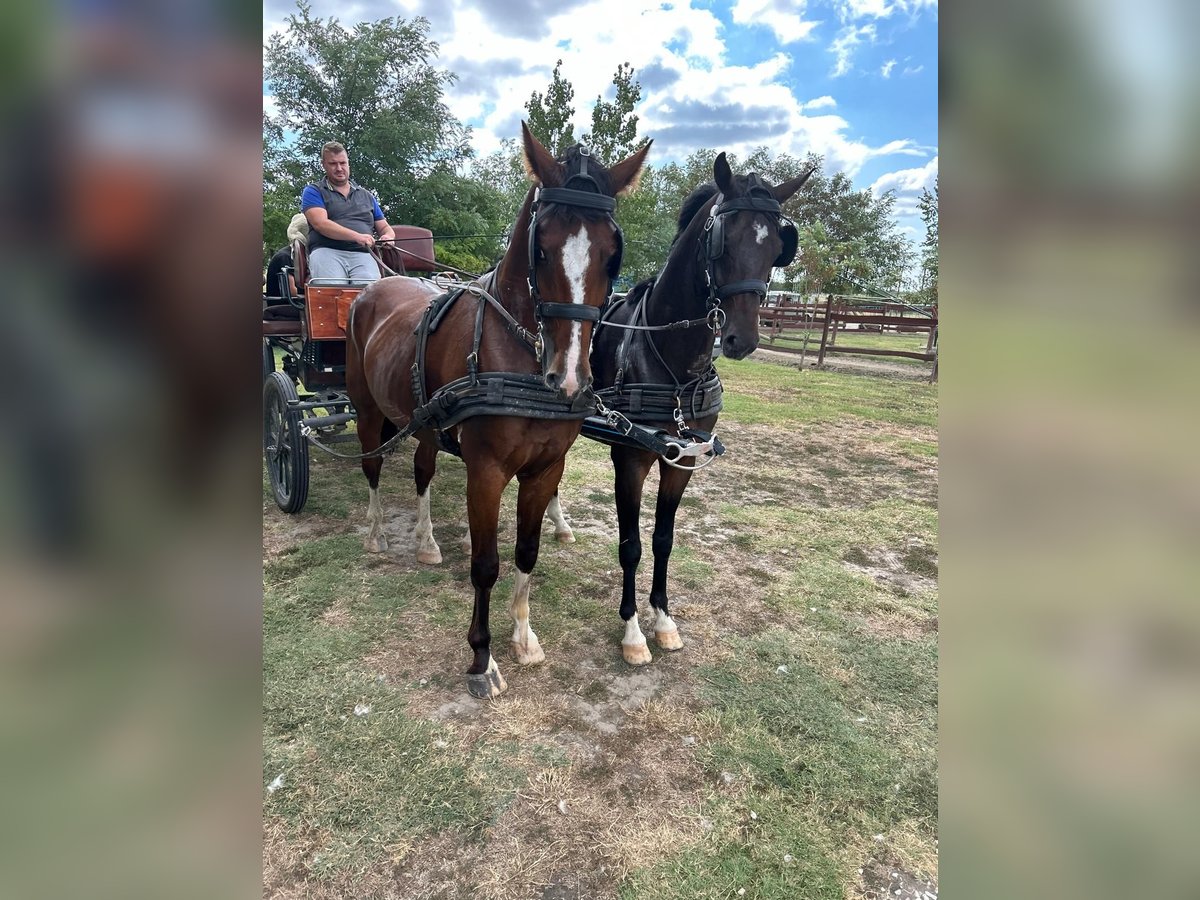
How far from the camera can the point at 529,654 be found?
321cm

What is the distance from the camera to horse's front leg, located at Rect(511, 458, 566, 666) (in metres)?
3.05

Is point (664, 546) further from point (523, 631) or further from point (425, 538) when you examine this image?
point (425, 538)

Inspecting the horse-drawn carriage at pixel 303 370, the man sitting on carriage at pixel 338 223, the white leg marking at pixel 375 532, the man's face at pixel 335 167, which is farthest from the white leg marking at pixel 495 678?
the man's face at pixel 335 167

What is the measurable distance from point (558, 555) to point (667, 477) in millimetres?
1494

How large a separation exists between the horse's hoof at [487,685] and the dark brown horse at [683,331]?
2.35ft

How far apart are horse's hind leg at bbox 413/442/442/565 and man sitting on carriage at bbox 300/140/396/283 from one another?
168cm

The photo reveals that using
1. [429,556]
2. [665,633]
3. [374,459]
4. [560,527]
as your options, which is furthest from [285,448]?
[665,633]

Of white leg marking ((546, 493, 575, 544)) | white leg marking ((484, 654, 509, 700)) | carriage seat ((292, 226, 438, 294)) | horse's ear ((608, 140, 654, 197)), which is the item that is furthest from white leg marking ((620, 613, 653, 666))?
carriage seat ((292, 226, 438, 294))

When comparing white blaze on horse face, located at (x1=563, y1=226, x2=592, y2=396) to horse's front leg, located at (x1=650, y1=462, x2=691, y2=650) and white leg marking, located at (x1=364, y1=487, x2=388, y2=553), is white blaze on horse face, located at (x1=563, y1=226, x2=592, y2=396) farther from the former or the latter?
white leg marking, located at (x1=364, y1=487, x2=388, y2=553)

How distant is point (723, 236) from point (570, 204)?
0.85m

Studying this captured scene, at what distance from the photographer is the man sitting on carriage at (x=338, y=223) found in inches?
→ 184

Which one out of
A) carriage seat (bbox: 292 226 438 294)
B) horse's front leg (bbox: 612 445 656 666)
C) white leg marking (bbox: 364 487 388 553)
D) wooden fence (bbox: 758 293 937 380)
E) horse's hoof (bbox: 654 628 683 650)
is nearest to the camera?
horse's front leg (bbox: 612 445 656 666)
